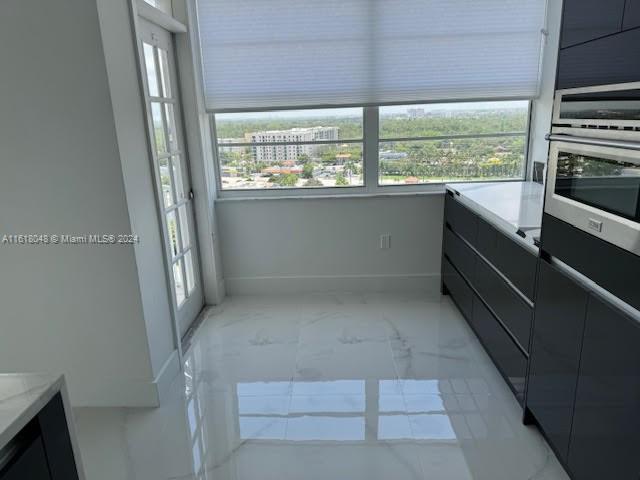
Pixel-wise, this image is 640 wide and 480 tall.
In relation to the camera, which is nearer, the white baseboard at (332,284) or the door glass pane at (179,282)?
the door glass pane at (179,282)

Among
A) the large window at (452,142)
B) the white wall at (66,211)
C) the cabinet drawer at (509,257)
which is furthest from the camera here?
the large window at (452,142)

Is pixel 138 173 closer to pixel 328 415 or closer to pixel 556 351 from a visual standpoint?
pixel 328 415

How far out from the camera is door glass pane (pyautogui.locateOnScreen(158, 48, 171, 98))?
289cm

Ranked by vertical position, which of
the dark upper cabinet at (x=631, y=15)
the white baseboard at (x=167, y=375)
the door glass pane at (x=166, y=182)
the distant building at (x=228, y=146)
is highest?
the dark upper cabinet at (x=631, y=15)

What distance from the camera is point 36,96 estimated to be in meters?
1.96

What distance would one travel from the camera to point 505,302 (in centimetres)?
233

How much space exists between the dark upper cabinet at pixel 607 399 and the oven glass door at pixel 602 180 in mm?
324

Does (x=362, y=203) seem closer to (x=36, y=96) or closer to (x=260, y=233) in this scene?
(x=260, y=233)

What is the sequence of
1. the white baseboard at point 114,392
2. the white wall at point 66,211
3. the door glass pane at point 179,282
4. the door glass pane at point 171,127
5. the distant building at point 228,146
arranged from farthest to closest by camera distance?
the distant building at point 228,146, the door glass pane at point 179,282, the door glass pane at point 171,127, the white baseboard at point 114,392, the white wall at point 66,211

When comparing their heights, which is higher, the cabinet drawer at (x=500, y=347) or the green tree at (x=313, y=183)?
the green tree at (x=313, y=183)

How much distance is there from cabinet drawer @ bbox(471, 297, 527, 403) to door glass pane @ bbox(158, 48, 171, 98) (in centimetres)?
242

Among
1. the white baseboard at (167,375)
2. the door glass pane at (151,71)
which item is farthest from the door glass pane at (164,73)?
the white baseboard at (167,375)

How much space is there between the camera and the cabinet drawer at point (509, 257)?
80.0 inches

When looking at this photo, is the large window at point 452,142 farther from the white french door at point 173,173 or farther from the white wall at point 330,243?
the white french door at point 173,173
